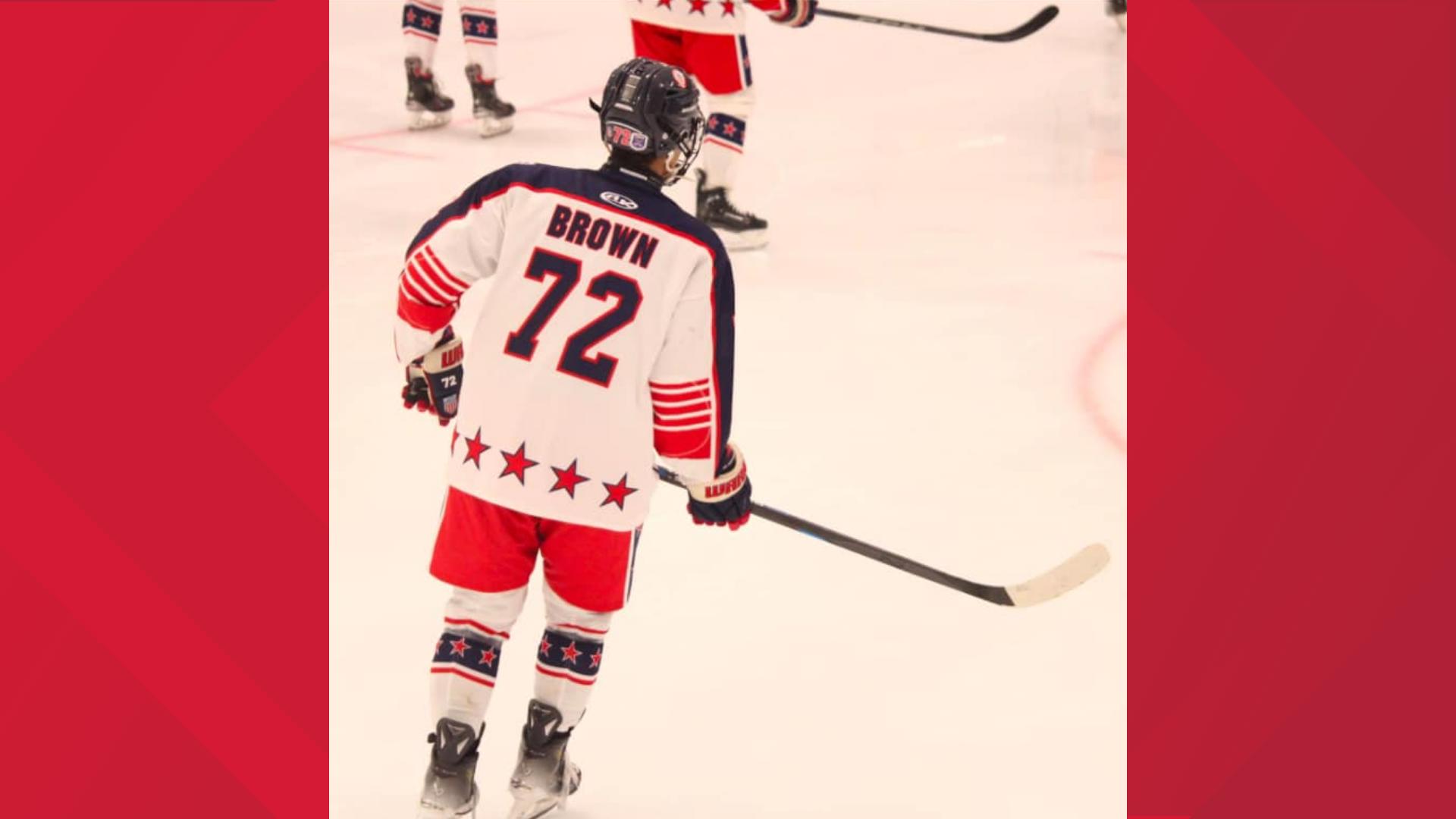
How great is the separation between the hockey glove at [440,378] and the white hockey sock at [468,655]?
11.2 inches

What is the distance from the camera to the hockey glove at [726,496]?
2535 mm

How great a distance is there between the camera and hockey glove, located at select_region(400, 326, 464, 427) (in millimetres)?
2627

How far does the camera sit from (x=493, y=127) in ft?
20.1

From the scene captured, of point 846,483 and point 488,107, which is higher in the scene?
point 846,483

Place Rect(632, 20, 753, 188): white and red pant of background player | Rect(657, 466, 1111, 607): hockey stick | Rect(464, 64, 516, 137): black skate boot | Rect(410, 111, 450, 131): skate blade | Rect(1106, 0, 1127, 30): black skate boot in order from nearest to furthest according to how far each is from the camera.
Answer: Rect(657, 466, 1111, 607): hockey stick → Rect(632, 20, 753, 188): white and red pant of background player → Rect(464, 64, 516, 137): black skate boot → Rect(410, 111, 450, 131): skate blade → Rect(1106, 0, 1127, 30): black skate boot

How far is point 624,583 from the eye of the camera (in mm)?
2516

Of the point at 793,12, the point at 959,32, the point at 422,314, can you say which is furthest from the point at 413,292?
the point at 959,32

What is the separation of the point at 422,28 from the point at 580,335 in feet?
13.4


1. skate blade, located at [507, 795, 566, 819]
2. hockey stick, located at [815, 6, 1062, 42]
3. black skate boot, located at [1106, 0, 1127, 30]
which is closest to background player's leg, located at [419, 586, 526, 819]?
skate blade, located at [507, 795, 566, 819]

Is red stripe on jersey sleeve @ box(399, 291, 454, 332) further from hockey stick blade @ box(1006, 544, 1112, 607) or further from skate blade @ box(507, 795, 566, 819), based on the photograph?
hockey stick blade @ box(1006, 544, 1112, 607)
